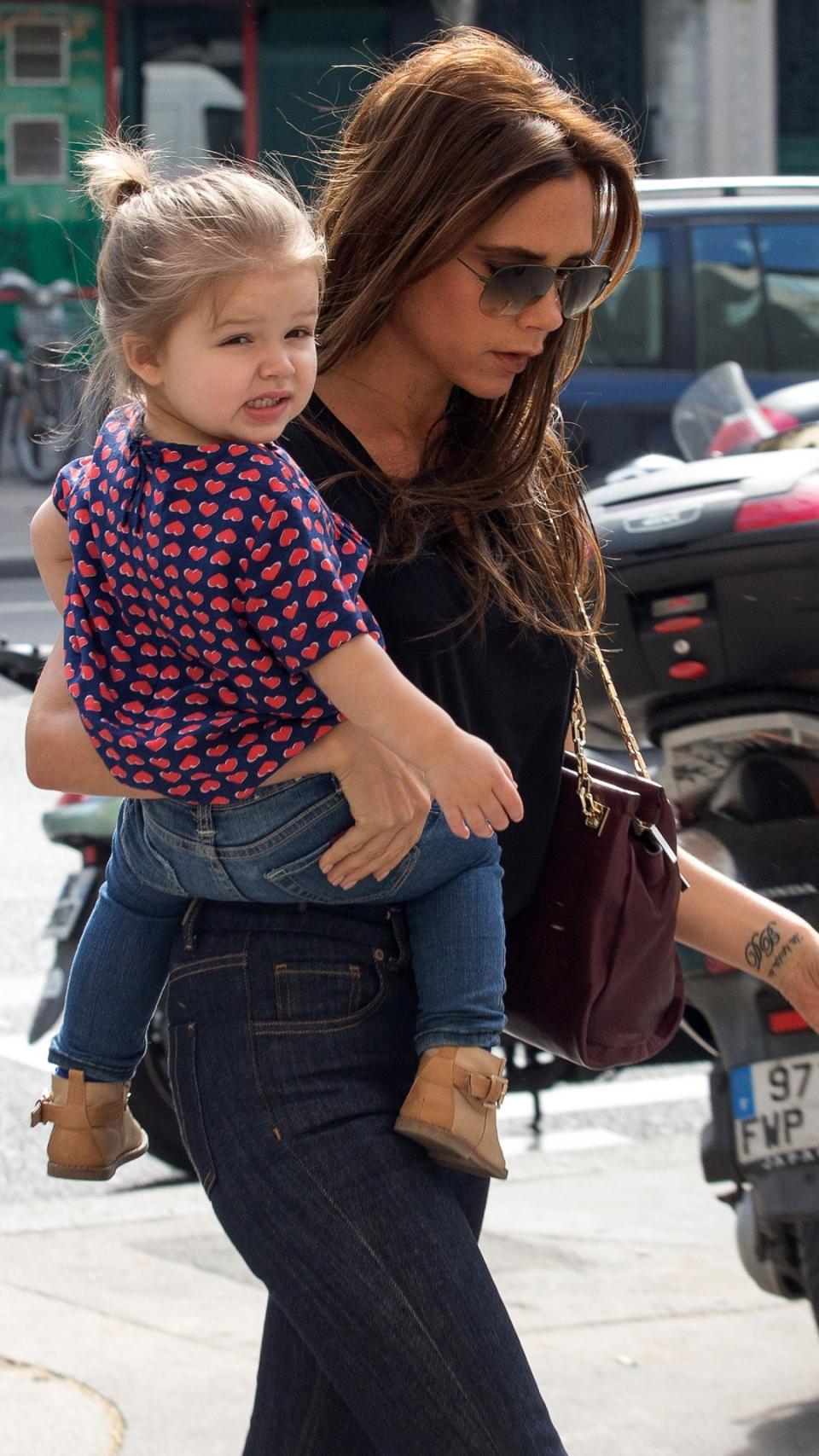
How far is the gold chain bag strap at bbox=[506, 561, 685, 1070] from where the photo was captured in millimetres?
1824

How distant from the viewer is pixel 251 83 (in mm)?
16422

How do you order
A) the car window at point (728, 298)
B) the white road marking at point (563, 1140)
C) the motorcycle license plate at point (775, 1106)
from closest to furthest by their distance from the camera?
1. the motorcycle license plate at point (775, 1106)
2. the white road marking at point (563, 1140)
3. the car window at point (728, 298)

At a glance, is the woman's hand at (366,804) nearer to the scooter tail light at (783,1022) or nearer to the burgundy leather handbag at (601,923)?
the burgundy leather handbag at (601,923)

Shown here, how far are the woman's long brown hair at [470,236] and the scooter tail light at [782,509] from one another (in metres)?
1.20

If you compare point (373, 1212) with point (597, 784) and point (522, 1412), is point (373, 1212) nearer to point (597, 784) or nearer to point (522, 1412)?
point (522, 1412)

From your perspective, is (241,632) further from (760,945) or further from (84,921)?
(84,921)

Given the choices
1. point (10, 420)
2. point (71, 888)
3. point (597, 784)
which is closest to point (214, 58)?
point (10, 420)

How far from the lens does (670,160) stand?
16.9 metres

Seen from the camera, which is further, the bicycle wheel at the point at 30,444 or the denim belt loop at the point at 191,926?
the bicycle wheel at the point at 30,444

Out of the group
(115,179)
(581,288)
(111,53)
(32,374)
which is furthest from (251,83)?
(115,179)

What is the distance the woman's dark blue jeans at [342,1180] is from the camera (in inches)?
61.7

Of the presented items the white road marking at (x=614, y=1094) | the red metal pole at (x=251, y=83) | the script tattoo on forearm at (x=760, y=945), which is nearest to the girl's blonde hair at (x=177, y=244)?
the script tattoo on forearm at (x=760, y=945)

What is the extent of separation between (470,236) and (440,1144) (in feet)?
2.62

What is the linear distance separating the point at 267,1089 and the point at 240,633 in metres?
0.38
